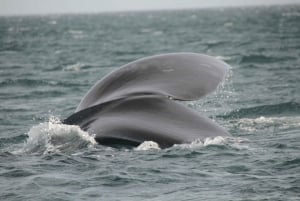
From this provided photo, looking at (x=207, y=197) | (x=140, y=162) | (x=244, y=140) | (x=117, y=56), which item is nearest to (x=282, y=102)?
(x=244, y=140)

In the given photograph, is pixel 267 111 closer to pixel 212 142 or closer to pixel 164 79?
pixel 212 142

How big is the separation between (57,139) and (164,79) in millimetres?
1620

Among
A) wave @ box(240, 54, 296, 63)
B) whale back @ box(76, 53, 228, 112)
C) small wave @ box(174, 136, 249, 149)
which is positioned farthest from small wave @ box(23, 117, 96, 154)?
wave @ box(240, 54, 296, 63)

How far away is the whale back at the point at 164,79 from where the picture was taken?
27.5ft

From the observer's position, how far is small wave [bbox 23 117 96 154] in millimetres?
8383

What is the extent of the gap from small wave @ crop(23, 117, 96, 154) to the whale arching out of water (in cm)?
12

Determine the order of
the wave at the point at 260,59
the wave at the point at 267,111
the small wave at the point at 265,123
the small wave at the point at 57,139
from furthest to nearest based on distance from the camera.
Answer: the wave at the point at 260,59 → the wave at the point at 267,111 → the small wave at the point at 265,123 → the small wave at the point at 57,139

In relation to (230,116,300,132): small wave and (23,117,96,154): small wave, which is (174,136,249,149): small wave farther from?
(230,116,300,132): small wave

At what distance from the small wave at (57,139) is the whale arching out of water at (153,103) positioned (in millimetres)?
119

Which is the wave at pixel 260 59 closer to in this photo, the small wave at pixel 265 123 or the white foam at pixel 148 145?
the small wave at pixel 265 123

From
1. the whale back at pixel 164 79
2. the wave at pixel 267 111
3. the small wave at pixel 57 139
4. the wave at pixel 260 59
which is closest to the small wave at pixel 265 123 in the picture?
the wave at pixel 267 111

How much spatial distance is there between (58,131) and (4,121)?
678cm

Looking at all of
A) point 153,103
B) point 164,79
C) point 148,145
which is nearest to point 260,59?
point 164,79

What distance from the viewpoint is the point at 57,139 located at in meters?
9.18
